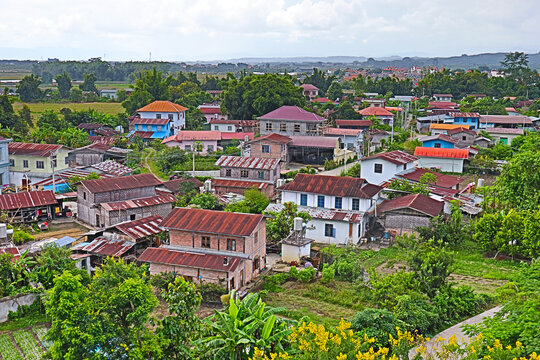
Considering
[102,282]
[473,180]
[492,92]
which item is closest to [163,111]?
[473,180]

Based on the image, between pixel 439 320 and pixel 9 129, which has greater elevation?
pixel 9 129

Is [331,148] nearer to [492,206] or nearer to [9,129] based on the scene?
[492,206]

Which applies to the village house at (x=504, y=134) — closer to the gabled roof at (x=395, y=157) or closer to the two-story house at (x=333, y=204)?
the gabled roof at (x=395, y=157)

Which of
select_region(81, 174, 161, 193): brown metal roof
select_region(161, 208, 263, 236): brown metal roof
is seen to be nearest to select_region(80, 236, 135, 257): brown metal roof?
select_region(161, 208, 263, 236): brown metal roof

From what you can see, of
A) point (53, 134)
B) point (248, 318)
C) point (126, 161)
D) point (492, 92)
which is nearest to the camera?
point (248, 318)

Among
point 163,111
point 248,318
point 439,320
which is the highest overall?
point 163,111

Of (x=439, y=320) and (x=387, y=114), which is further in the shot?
(x=387, y=114)

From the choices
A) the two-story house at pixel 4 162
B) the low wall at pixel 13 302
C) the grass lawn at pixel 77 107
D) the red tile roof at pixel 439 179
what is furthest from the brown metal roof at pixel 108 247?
the grass lawn at pixel 77 107
